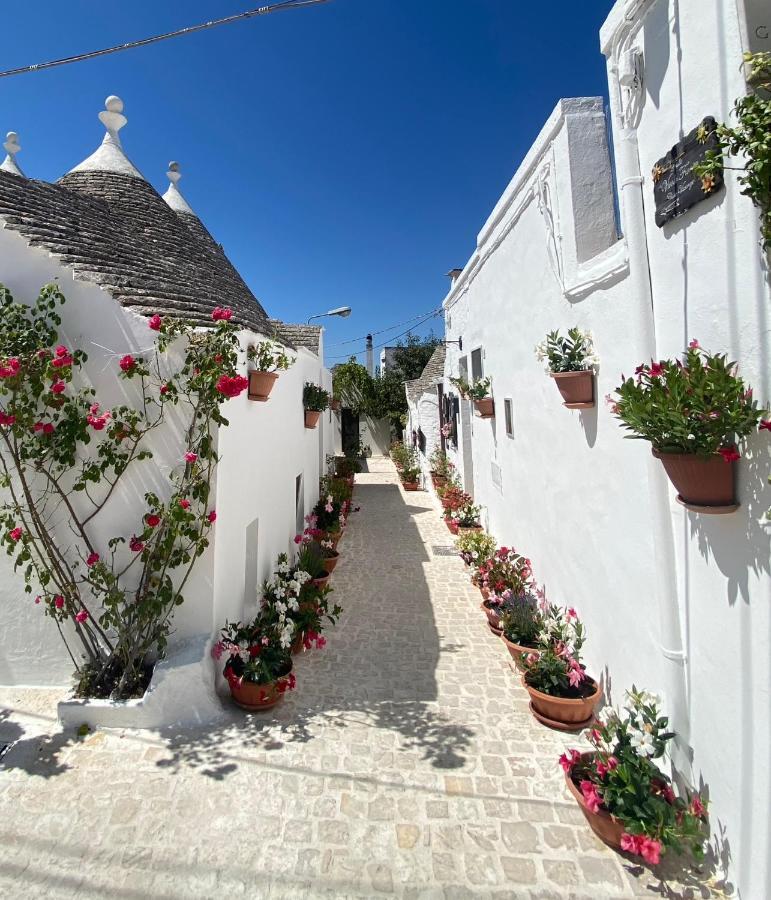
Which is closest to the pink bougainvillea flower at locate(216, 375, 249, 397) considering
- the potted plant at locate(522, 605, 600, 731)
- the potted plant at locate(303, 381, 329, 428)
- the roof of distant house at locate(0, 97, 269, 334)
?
the roof of distant house at locate(0, 97, 269, 334)

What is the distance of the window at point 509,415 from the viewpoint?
7141 millimetres

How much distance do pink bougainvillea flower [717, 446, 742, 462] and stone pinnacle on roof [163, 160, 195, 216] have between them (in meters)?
13.5

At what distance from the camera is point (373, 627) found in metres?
6.70

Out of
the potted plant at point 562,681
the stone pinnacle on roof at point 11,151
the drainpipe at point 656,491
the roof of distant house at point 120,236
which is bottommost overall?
the potted plant at point 562,681

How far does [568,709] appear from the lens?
172 inches

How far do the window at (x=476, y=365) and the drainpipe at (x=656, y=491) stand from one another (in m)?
5.75

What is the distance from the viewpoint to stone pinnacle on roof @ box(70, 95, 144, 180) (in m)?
8.81

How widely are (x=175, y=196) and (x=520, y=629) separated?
45.0 feet

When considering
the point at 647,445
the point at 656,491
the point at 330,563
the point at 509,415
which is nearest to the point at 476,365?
the point at 509,415

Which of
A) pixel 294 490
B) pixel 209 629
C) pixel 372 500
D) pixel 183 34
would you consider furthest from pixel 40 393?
pixel 372 500

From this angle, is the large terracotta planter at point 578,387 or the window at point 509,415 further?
the window at point 509,415

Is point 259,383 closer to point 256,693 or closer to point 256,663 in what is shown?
point 256,663

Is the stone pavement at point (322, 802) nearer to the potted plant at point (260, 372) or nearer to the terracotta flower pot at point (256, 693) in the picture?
the terracotta flower pot at point (256, 693)

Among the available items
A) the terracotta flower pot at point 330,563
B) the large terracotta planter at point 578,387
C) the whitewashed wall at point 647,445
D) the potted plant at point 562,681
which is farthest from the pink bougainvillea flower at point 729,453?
the terracotta flower pot at point 330,563
